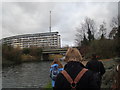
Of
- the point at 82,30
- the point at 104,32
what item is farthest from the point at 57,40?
the point at 104,32

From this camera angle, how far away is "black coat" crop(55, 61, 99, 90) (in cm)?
219

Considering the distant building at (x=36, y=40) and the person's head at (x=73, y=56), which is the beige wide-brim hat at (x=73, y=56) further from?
the distant building at (x=36, y=40)

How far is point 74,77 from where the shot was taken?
2.22 m

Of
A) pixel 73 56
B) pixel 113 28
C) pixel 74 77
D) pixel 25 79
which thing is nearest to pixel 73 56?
pixel 73 56

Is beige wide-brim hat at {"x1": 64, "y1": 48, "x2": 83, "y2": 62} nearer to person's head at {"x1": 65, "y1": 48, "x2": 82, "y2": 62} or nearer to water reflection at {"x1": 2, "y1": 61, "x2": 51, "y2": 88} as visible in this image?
person's head at {"x1": 65, "y1": 48, "x2": 82, "y2": 62}

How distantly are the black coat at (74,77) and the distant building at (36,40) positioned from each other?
448ft

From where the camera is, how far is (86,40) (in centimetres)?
4653

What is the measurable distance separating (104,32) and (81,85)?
133ft

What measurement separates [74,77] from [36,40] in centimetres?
14411

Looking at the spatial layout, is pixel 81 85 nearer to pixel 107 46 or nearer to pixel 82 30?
pixel 107 46

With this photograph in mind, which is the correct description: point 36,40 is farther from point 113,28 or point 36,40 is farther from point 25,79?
point 25,79

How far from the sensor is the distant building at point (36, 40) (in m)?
141

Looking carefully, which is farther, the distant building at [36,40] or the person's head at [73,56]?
the distant building at [36,40]

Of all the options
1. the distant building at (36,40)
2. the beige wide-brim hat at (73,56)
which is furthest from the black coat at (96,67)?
the distant building at (36,40)
